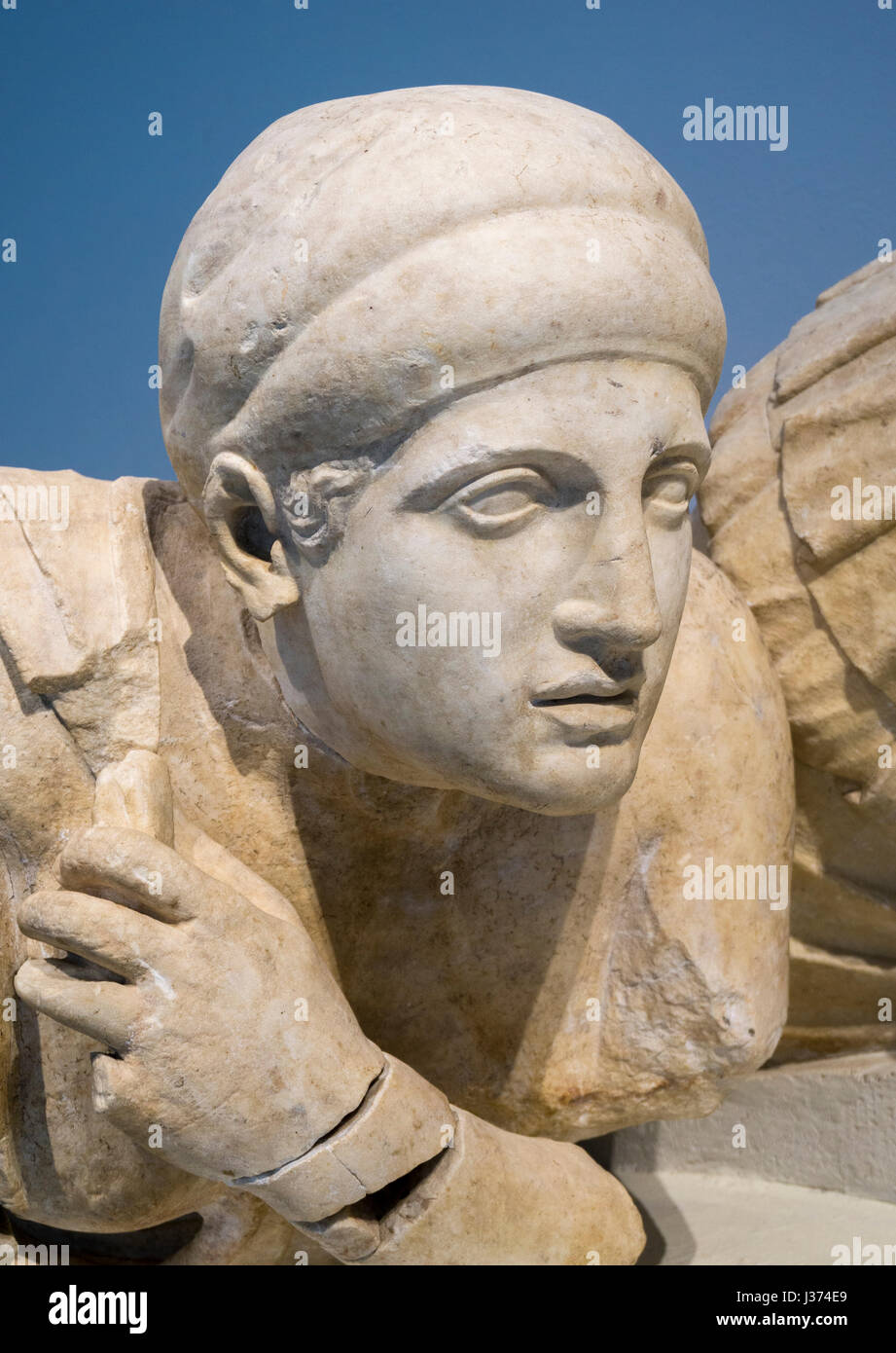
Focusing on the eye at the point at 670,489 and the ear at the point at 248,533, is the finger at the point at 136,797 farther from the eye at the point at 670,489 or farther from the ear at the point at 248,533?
the eye at the point at 670,489

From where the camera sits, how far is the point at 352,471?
184 cm

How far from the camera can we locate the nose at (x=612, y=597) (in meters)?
1.82

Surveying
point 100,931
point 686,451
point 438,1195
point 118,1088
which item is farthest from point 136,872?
point 686,451

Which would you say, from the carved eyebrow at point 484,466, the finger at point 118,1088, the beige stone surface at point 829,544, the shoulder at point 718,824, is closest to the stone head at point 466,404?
the carved eyebrow at point 484,466

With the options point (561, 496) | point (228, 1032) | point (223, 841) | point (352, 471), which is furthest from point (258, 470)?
point (228, 1032)

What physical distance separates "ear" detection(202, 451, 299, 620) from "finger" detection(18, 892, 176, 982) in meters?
0.43

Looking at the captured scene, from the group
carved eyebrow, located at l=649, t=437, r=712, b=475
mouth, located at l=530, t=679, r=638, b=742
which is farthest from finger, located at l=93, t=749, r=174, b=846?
carved eyebrow, located at l=649, t=437, r=712, b=475

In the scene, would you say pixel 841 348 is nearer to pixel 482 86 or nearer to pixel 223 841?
pixel 482 86

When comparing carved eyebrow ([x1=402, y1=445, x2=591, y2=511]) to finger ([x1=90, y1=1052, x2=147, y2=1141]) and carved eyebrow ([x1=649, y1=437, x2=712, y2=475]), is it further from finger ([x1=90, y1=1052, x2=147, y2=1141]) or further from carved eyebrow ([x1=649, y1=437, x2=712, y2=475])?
finger ([x1=90, y1=1052, x2=147, y2=1141])

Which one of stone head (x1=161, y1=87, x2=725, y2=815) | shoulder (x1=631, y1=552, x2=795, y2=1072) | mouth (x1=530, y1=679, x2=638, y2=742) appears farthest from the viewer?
shoulder (x1=631, y1=552, x2=795, y2=1072)

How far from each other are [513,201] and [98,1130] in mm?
1356

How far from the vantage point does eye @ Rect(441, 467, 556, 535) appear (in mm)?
1796

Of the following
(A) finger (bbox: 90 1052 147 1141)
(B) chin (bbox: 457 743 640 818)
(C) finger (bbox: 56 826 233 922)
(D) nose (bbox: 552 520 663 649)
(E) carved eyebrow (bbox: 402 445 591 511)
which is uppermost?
(E) carved eyebrow (bbox: 402 445 591 511)

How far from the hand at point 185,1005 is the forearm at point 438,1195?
0.17 feet
